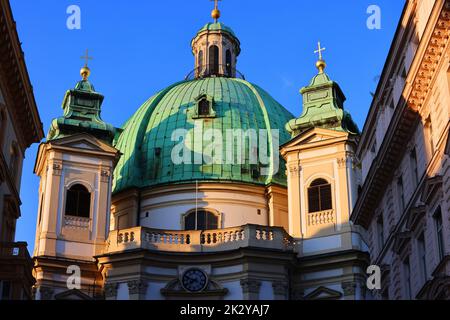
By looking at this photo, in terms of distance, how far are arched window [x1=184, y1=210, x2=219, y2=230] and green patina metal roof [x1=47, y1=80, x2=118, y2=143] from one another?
6462mm

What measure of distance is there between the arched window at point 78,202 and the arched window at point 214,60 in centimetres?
1725

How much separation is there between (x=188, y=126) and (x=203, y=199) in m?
5.70

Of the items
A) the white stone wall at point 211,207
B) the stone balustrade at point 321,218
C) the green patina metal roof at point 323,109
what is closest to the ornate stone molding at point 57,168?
the white stone wall at point 211,207

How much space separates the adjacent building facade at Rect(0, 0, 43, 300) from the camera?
106 ft

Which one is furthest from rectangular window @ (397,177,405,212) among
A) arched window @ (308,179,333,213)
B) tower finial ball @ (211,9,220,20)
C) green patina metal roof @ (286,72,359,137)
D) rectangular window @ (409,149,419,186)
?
tower finial ball @ (211,9,220,20)

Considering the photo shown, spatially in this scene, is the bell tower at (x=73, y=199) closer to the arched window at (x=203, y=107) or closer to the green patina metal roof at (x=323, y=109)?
the arched window at (x=203, y=107)

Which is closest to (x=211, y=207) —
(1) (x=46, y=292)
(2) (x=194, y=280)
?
(2) (x=194, y=280)

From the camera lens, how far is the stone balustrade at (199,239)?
50.3 meters

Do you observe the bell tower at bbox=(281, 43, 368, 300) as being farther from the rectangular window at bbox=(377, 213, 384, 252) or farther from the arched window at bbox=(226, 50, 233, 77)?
the arched window at bbox=(226, 50, 233, 77)

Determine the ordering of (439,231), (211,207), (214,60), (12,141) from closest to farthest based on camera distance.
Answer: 1. (439,231)
2. (12,141)
3. (211,207)
4. (214,60)

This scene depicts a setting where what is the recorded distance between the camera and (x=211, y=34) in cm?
7000

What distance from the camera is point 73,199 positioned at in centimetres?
5388

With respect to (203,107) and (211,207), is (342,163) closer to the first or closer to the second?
(211,207)
